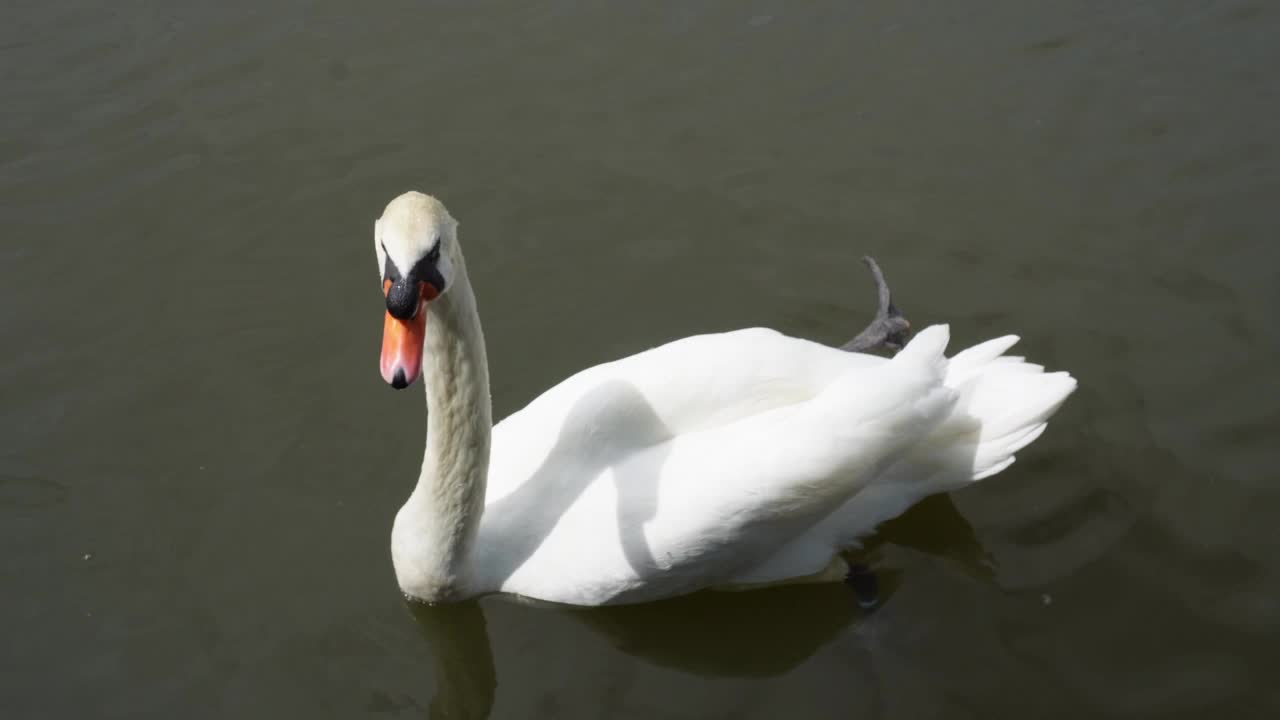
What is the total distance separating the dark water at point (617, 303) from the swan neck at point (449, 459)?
0.35 meters

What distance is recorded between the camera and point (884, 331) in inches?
226

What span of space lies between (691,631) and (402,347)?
73.5 inches

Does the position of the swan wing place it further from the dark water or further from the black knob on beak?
the black knob on beak

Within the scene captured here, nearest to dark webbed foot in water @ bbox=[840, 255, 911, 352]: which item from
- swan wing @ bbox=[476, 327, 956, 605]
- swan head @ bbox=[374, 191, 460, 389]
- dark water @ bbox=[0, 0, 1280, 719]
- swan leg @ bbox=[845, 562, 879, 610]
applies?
dark water @ bbox=[0, 0, 1280, 719]

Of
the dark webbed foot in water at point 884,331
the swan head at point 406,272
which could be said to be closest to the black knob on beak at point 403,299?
the swan head at point 406,272

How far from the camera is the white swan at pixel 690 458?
4293 millimetres

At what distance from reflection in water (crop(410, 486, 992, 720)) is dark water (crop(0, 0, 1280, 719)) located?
14 millimetres

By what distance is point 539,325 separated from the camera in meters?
6.18

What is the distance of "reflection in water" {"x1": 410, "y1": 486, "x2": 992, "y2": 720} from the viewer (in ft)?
15.6

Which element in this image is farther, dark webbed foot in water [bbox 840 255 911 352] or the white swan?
dark webbed foot in water [bbox 840 255 911 352]

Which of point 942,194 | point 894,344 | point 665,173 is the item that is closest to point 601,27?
point 665,173

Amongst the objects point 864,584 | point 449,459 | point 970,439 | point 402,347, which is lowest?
point 864,584

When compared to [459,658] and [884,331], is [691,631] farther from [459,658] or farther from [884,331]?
A: [884,331]

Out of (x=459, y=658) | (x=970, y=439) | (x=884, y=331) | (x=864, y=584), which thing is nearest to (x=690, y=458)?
(x=864, y=584)
